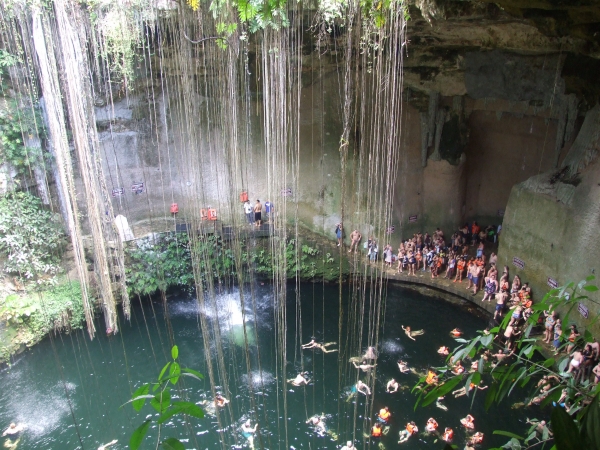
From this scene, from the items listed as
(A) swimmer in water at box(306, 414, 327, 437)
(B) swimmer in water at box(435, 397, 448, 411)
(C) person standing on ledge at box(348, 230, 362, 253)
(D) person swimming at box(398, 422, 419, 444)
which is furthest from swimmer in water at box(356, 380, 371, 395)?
(C) person standing on ledge at box(348, 230, 362, 253)

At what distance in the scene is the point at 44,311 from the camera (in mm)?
7855

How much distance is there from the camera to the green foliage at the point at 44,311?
25.1 feet

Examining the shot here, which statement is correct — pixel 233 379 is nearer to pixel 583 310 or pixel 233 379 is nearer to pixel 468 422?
pixel 468 422

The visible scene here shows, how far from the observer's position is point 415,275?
30.5 ft

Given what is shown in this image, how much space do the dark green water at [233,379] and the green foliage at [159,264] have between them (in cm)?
37

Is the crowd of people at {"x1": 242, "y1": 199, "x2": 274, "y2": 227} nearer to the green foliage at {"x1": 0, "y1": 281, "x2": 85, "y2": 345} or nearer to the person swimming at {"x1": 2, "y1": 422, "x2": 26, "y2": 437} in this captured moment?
the green foliage at {"x1": 0, "y1": 281, "x2": 85, "y2": 345}

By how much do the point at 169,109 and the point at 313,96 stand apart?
2.83m

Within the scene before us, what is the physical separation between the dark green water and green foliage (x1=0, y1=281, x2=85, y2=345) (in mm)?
229

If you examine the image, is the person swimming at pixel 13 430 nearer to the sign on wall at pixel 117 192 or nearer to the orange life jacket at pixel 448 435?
the sign on wall at pixel 117 192

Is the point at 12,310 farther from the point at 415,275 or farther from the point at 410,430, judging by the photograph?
the point at 415,275

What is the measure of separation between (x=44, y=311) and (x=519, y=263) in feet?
25.0

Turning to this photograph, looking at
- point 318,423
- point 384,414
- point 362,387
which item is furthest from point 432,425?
point 318,423

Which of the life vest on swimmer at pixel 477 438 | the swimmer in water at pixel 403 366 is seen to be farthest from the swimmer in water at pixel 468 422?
the swimmer in water at pixel 403 366

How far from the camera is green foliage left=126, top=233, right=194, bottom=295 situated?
9.05 metres
